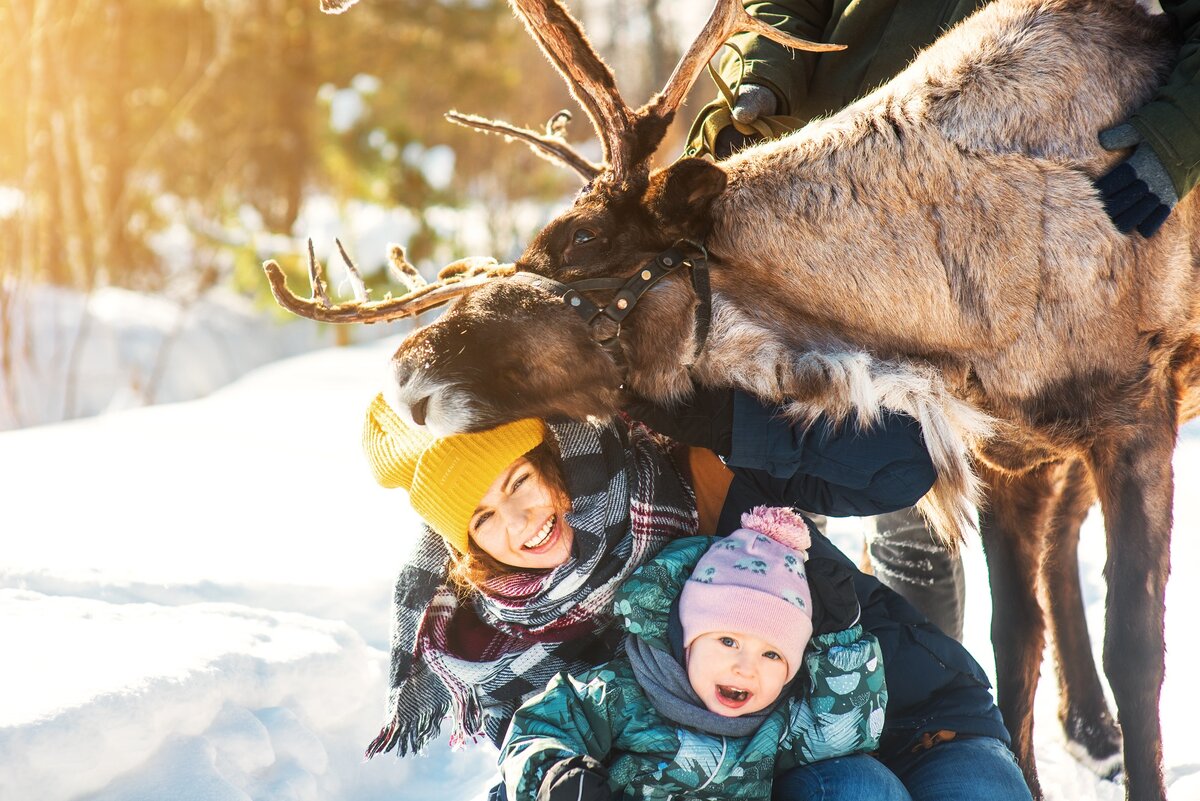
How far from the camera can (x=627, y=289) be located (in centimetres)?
216

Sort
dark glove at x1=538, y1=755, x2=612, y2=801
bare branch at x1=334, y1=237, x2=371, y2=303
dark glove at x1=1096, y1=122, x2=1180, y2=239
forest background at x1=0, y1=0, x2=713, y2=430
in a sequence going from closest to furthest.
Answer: dark glove at x1=538, y1=755, x2=612, y2=801
dark glove at x1=1096, y1=122, x2=1180, y2=239
bare branch at x1=334, y1=237, x2=371, y2=303
forest background at x1=0, y1=0, x2=713, y2=430

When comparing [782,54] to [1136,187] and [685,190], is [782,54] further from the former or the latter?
[1136,187]

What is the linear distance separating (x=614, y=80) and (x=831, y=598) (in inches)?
46.3

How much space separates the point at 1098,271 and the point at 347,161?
1071 centimetres

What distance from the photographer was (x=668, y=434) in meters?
2.12

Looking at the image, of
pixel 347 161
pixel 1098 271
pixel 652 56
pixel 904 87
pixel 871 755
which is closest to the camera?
pixel 871 755

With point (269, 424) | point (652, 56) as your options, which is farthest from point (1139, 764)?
point (652, 56)

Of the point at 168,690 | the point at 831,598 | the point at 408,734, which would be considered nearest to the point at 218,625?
the point at 168,690

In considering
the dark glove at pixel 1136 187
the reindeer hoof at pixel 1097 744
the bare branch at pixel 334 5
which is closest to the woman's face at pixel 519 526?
the bare branch at pixel 334 5

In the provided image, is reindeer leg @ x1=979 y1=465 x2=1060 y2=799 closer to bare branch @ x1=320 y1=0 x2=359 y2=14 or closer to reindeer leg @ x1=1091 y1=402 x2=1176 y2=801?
reindeer leg @ x1=1091 y1=402 x2=1176 y2=801

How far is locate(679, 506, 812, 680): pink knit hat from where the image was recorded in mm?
1761

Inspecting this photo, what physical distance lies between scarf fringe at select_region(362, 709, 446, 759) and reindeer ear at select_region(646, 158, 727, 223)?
1162mm

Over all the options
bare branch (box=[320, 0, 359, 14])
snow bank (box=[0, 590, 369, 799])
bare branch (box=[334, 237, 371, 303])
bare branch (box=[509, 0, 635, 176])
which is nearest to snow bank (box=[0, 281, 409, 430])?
snow bank (box=[0, 590, 369, 799])

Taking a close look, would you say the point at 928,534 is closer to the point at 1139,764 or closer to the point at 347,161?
the point at 1139,764
